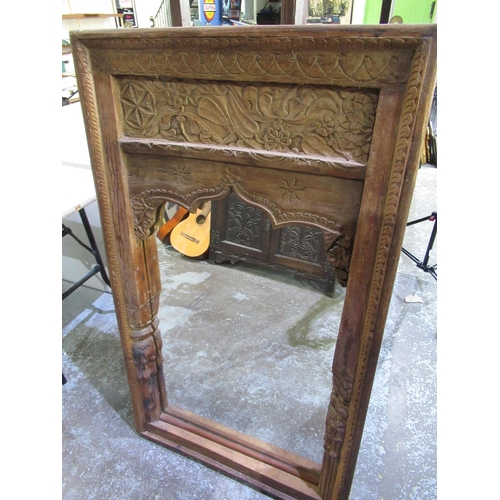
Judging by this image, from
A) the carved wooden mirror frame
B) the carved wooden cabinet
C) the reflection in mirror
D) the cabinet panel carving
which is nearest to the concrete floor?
the reflection in mirror

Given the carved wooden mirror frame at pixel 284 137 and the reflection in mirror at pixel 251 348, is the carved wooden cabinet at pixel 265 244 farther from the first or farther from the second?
the carved wooden mirror frame at pixel 284 137

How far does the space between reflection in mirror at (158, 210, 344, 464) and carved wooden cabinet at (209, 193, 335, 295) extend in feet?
0.32

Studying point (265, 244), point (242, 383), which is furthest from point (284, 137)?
point (265, 244)

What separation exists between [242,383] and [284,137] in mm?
1370

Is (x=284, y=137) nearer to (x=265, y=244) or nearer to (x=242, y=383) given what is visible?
(x=242, y=383)

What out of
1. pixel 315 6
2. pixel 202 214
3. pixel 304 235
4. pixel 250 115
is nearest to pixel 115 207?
pixel 250 115

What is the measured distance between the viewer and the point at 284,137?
0.87 meters

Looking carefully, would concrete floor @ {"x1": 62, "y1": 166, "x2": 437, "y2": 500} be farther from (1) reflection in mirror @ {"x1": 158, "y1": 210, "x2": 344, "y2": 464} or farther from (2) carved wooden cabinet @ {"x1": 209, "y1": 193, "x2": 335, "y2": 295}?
Answer: (2) carved wooden cabinet @ {"x1": 209, "y1": 193, "x2": 335, "y2": 295}

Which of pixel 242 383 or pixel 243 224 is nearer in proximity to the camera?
pixel 242 383

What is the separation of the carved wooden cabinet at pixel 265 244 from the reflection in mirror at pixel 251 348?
0.10 m

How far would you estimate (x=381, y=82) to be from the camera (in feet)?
2.43

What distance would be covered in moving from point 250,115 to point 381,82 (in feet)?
0.98

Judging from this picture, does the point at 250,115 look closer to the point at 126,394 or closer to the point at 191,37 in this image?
the point at 191,37

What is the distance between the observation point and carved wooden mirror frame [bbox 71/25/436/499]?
2.44 ft
